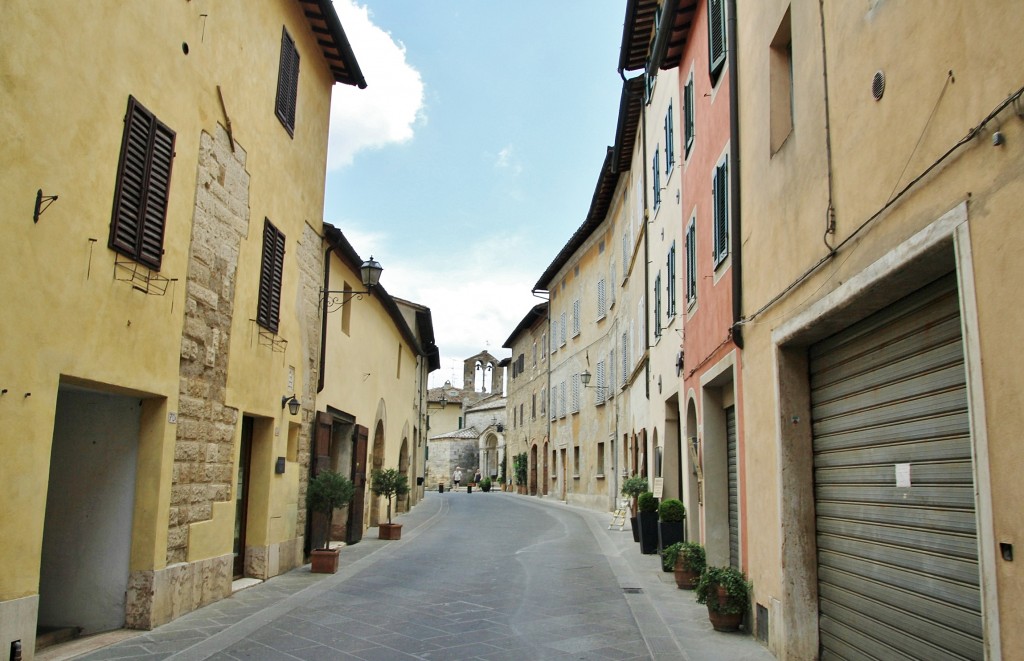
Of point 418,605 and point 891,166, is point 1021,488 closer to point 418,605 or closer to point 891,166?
point 891,166

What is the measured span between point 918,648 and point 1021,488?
2.00 metres

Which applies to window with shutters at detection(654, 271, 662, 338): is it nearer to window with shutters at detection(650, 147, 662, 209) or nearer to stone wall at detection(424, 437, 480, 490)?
window with shutters at detection(650, 147, 662, 209)

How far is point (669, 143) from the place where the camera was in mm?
15539

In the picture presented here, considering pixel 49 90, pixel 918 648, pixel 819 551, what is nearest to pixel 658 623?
pixel 819 551

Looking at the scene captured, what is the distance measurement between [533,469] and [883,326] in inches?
1546

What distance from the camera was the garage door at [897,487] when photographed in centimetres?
445

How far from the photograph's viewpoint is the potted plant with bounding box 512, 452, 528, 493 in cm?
4558

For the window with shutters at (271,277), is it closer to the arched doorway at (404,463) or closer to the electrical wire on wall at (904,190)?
the electrical wire on wall at (904,190)

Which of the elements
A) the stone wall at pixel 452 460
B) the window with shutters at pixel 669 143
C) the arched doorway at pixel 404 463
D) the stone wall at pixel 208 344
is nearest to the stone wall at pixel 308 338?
the stone wall at pixel 208 344

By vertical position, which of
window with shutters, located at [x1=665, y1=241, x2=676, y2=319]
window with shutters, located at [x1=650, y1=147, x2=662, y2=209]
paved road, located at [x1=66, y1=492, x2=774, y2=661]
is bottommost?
paved road, located at [x1=66, y1=492, x2=774, y2=661]

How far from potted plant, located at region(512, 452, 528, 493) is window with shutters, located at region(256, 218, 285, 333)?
3454cm

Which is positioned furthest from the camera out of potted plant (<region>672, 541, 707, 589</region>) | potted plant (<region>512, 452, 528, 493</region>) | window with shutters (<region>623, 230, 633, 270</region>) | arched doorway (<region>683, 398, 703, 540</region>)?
potted plant (<region>512, 452, 528, 493</region>)

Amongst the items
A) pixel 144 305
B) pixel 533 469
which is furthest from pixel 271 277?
pixel 533 469

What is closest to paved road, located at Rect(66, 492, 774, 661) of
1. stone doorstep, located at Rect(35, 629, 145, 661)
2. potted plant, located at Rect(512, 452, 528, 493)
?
stone doorstep, located at Rect(35, 629, 145, 661)
